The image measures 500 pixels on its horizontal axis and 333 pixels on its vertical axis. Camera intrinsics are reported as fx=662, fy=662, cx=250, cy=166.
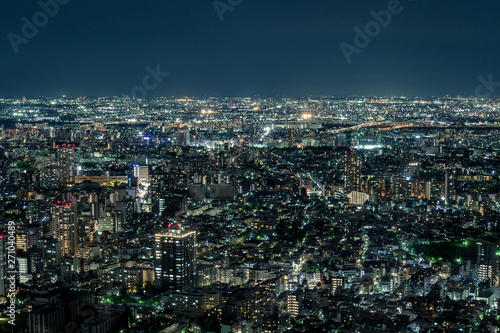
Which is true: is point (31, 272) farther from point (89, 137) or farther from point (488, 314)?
point (89, 137)

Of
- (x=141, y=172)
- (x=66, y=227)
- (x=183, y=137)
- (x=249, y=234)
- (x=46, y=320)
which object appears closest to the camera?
(x=46, y=320)

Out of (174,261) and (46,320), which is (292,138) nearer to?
(174,261)

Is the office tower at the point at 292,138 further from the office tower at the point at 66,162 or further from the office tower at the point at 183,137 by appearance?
the office tower at the point at 66,162

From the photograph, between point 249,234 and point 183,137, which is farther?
point 183,137

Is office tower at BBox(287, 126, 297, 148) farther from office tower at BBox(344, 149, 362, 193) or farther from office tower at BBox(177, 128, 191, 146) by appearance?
office tower at BBox(344, 149, 362, 193)

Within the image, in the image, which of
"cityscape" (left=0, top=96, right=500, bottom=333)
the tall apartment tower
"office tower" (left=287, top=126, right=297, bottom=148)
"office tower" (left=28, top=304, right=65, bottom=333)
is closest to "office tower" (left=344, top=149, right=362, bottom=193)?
"cityscape" (left=0, top=96, right=500, bottom=333)

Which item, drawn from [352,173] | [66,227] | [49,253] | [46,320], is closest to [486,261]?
[46,320]
